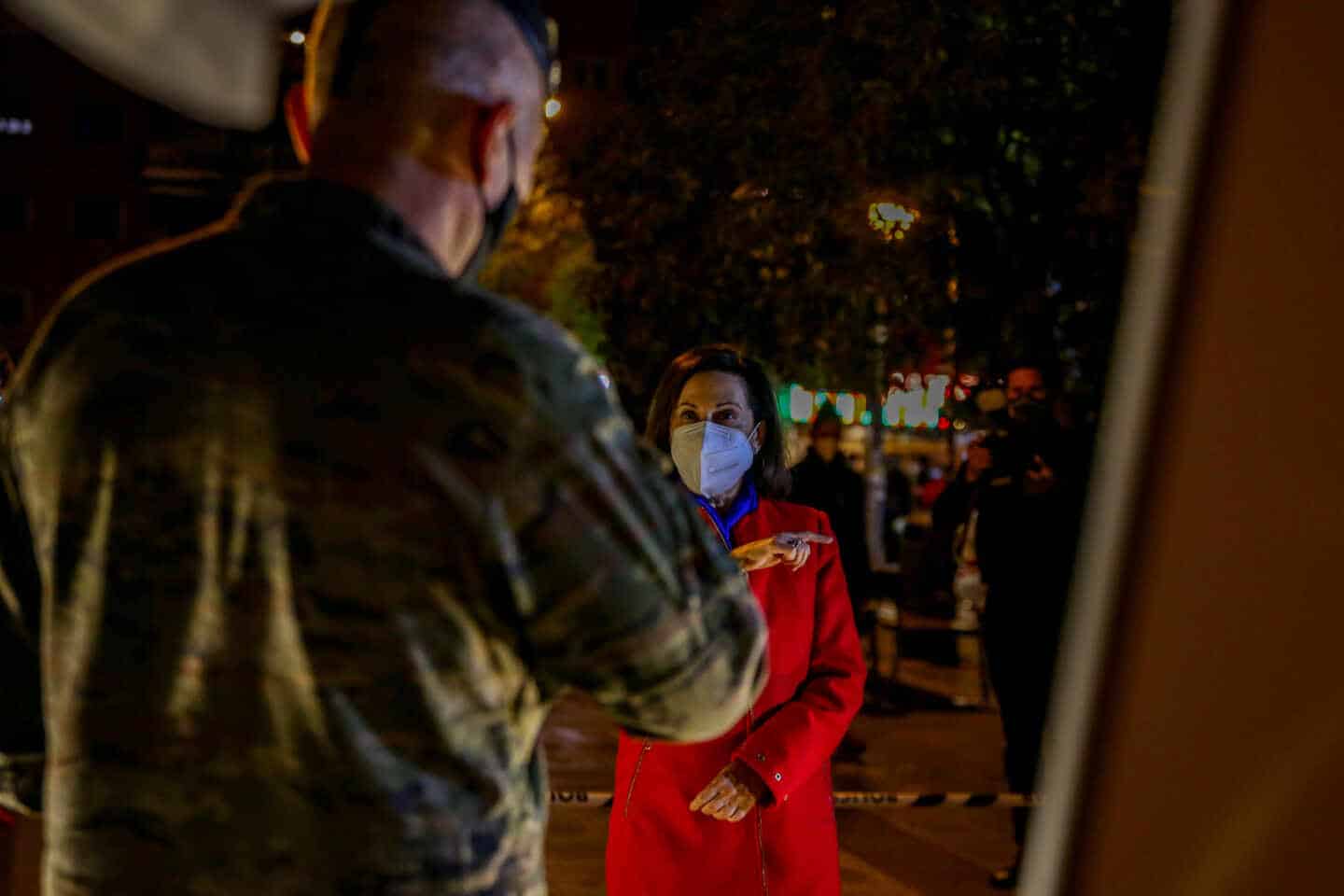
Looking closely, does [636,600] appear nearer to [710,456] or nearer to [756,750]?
[756,750]

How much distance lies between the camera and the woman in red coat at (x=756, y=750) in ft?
9.11

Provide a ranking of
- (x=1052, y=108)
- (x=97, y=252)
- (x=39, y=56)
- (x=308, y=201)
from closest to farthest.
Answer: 1. (x=308, y=201)
2. (x=1052, y=108)
3. (x=39, y=56)
4. (x=97, y=252)

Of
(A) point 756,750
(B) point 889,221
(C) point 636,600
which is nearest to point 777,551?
(A) point 756,750

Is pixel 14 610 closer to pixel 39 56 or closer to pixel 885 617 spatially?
pixel 885 617

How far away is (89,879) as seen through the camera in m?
1.27

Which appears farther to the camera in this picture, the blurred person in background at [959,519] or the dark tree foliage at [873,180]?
the dark tree foliage at [873,180]

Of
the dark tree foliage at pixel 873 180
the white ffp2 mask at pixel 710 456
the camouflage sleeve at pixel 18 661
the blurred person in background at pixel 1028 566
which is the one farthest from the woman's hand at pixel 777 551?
the dark tree foliage at pixel 873 180

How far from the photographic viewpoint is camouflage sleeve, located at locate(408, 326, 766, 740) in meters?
1.22

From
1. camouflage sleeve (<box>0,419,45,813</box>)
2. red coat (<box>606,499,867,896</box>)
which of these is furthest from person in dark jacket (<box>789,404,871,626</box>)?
camouflage sleeve (<box>0,419,45,813</box>)

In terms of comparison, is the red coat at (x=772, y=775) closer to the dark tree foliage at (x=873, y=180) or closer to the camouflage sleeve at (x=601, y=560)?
the camouflage sleeve at (x=601, y=560)

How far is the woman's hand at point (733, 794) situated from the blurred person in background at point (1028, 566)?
391 cm

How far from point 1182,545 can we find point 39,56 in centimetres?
5268

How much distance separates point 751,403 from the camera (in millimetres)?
3334

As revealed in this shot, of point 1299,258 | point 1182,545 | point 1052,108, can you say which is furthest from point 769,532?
point 1052,108
